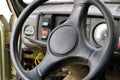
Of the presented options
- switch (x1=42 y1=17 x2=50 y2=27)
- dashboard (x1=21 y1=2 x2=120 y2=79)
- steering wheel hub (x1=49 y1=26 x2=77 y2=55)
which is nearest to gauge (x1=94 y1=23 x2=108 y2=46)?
dashboard (x1=21 y1=2 x2=120 y2=79)

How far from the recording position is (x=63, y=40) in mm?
865

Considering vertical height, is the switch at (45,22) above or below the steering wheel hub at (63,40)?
above

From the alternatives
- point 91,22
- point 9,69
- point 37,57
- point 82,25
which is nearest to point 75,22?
point 82,25

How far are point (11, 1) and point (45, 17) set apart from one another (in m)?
0.26

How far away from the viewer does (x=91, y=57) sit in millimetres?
806

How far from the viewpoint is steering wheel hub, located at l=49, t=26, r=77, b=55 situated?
2.78 feet

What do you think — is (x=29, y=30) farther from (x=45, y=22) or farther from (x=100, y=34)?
(x=100, y=34)

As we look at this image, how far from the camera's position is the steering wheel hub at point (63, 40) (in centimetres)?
85

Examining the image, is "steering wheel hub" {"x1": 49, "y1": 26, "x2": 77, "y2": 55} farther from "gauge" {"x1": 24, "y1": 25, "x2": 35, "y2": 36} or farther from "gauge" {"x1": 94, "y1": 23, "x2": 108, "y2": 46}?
"gauge" {"x1": 24, "y1": 25, "x2": 35, "y2": 36}

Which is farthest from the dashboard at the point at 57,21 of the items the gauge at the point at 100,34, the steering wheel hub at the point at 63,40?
the steering wheel hub at the point at 63,40

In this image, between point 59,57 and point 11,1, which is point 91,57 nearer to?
point 59,57

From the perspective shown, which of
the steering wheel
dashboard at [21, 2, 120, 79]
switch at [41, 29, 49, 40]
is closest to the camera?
the steering wheel

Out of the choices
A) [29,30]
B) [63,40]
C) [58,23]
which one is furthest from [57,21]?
[63,40]

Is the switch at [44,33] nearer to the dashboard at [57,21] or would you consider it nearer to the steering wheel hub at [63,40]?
the dashboard at [57,21]
